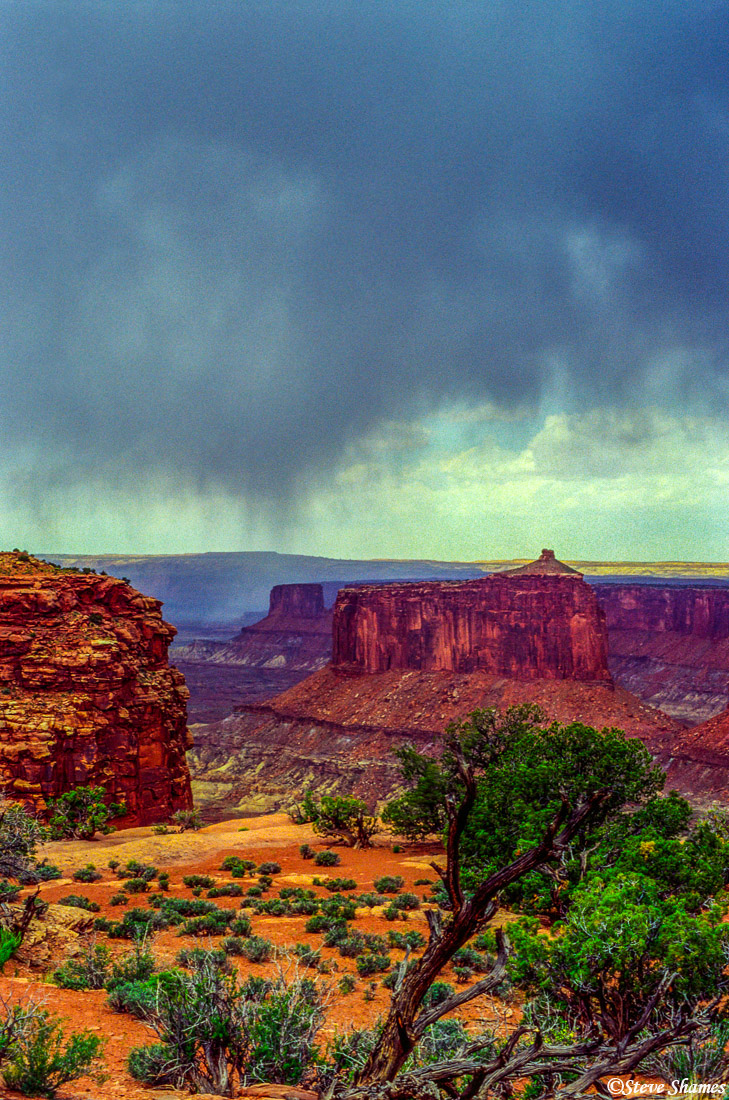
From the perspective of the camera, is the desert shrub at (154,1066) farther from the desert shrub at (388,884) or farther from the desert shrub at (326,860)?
the desert shrub at (326,860)

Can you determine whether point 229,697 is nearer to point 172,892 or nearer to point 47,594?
point 47,594

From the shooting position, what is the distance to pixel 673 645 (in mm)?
145250

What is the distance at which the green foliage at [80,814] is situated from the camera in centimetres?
3784

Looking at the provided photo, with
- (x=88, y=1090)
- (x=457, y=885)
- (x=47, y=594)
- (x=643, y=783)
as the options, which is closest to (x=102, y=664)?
(x=47, y=594)

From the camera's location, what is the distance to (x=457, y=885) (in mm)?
5367

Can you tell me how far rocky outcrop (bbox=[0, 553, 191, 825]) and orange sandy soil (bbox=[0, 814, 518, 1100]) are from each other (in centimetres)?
393

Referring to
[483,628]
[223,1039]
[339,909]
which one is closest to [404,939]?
[339,909]

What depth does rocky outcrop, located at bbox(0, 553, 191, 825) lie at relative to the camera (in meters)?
39.7

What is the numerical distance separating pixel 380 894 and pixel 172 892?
7505 mm

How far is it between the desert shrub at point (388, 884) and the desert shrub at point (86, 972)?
48.2ft

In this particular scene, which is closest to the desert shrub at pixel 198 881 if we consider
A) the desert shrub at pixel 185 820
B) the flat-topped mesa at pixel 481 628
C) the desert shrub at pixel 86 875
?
the desert shrub at pixel 86 875

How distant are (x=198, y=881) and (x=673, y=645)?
135m

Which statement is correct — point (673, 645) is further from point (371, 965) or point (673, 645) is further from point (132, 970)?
point (132, 970)

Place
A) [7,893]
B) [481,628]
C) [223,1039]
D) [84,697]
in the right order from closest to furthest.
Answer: [223,1039]
[7,893]
[84,697]
[481,628]
